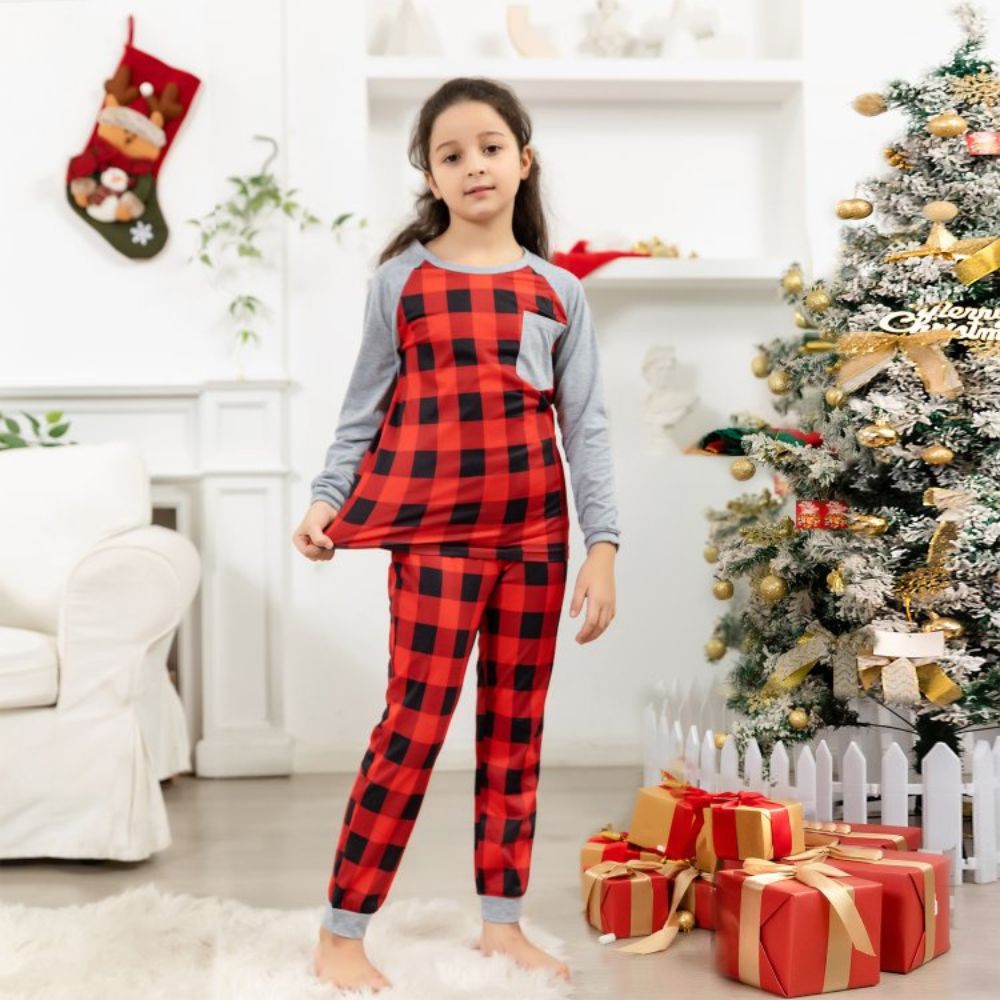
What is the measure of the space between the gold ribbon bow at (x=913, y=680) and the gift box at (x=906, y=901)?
1.36 ft

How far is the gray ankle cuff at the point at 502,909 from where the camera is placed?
195cm

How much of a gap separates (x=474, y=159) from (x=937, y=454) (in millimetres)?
1142

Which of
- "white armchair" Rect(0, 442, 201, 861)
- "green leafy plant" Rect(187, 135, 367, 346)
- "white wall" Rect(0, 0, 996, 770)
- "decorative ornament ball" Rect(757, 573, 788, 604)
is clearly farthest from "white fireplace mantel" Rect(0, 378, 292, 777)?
"decorative ornament ball" Rect(757, 573, 788, 604)

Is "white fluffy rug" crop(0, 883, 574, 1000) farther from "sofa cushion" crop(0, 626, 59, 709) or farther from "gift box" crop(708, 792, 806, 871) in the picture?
"sofa cushion" crop(0, 626, 59, 709)

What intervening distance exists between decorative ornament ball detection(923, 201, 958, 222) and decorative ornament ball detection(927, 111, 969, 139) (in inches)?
5.0

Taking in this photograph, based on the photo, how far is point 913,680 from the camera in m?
2.42

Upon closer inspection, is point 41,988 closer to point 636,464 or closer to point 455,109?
point 455,109

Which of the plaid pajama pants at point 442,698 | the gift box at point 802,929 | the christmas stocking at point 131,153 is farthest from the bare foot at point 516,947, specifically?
the christmas stocking at point 131,153

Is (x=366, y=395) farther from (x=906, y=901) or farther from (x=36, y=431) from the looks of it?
(x=36, y=431)

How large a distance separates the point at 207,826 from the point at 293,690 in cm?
60

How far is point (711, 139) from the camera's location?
3662 millimetres

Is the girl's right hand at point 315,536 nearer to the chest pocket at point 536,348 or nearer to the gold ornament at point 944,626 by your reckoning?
the chest pocket at point 536,348

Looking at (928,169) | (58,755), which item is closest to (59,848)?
(58,755)

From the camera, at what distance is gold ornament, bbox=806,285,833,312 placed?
2609 mm
